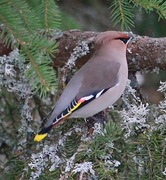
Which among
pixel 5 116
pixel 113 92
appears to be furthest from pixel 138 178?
pixel 5 116

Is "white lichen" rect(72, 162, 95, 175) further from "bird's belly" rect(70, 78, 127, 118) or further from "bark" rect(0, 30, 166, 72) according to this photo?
"bark" rect(0, 30, 166, 72)

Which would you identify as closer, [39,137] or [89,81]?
[39,137]

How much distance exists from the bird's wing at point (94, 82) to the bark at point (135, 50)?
0.11 m

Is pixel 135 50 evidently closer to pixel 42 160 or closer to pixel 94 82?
pixel 94 82

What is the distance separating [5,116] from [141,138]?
0.99m

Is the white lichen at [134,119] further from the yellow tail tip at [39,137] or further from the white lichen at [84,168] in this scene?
the yellow tail tip at [39,137]

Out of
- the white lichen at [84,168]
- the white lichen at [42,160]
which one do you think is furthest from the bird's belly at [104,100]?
the white lichen at [84,168]

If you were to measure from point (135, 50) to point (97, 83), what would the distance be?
27cm

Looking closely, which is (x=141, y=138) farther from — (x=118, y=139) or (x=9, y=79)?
(x=9, y=79)

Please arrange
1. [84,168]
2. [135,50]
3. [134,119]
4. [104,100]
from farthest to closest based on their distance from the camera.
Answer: [135,50] → [104,100] → [134,119] → [84,168]

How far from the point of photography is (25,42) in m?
2.54

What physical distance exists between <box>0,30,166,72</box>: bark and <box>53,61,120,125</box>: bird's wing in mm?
110

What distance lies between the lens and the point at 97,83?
3078mm

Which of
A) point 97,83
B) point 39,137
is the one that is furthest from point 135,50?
point 39,137
